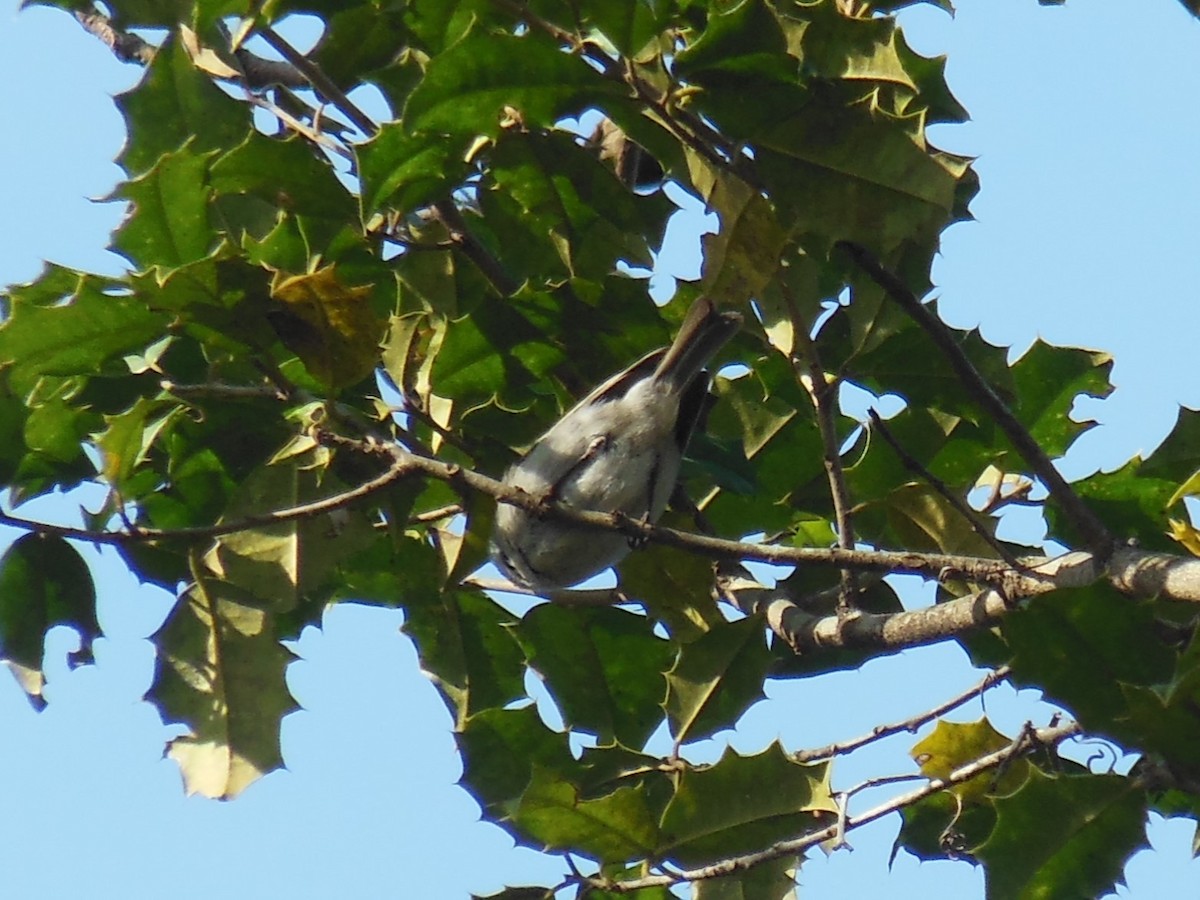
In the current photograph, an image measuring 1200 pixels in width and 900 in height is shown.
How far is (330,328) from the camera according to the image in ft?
9.27

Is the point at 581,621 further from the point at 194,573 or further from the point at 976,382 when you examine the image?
the point at 976,382

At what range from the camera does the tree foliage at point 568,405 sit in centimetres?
279

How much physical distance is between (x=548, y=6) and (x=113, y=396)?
3.98ft

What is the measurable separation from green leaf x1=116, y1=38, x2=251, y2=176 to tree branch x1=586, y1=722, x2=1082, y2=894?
1783 millimetres

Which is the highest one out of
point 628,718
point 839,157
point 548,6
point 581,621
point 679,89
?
point 548,6

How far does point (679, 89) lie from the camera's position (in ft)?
9.92

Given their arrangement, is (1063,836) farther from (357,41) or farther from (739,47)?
(357,41)

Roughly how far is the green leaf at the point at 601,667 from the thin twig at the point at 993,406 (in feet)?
3.33

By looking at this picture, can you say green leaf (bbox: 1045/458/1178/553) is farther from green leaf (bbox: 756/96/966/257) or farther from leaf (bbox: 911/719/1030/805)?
green leaf (bbox: 756/96/966/257)

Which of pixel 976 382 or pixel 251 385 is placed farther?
pixel 251 385

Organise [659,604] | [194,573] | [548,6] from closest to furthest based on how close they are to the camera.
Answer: [548,6] < [194,573] < [659,604]

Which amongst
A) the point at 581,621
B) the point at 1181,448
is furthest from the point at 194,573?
→ the point at 1181,448

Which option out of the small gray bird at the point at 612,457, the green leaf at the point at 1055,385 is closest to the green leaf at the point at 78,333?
the small gray bird at the point at 612,457

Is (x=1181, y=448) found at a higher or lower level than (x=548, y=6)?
lower
